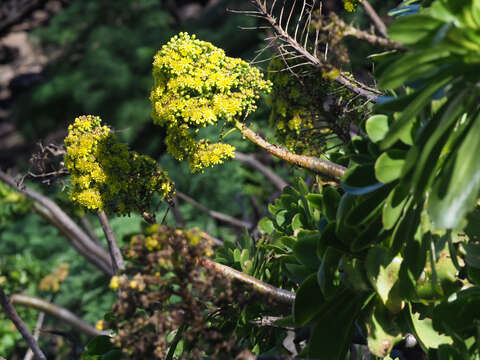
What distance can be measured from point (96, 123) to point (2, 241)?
3.14 meters

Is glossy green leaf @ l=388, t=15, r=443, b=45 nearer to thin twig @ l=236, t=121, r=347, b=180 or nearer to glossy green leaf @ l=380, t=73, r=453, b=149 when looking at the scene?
glossy green leaf @ l=380, t=73, r=453, b=149

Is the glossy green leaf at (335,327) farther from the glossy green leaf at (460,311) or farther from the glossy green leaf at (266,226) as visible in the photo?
the glossy green leaf at (266,226)

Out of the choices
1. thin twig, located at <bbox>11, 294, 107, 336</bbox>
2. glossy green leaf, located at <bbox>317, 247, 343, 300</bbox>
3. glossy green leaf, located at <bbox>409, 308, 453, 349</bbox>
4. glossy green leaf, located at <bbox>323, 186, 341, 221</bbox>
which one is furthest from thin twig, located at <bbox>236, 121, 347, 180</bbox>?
thin twig, located at <bbox>11, 294, 107, 336</bbox>

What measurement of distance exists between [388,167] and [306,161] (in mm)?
239

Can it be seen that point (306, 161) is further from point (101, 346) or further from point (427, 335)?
point (101, 346)

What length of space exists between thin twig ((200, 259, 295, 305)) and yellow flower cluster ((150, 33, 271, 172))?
242 mm

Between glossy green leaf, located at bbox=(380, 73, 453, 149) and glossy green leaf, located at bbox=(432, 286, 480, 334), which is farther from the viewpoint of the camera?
glossy green leaf, located at bbox=(432, 286, 480, 334)

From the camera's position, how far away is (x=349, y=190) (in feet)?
2.72

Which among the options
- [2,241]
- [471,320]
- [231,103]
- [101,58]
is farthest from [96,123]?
[101,58]

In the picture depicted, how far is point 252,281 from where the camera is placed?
3.22 feet

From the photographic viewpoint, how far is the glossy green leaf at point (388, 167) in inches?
30.8

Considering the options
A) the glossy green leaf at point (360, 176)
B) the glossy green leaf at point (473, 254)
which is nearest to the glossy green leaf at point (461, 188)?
the glossy green leaf at point (360, 176)

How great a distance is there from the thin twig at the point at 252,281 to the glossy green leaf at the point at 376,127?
0.31 meters

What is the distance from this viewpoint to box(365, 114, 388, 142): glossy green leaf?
0.85 m
